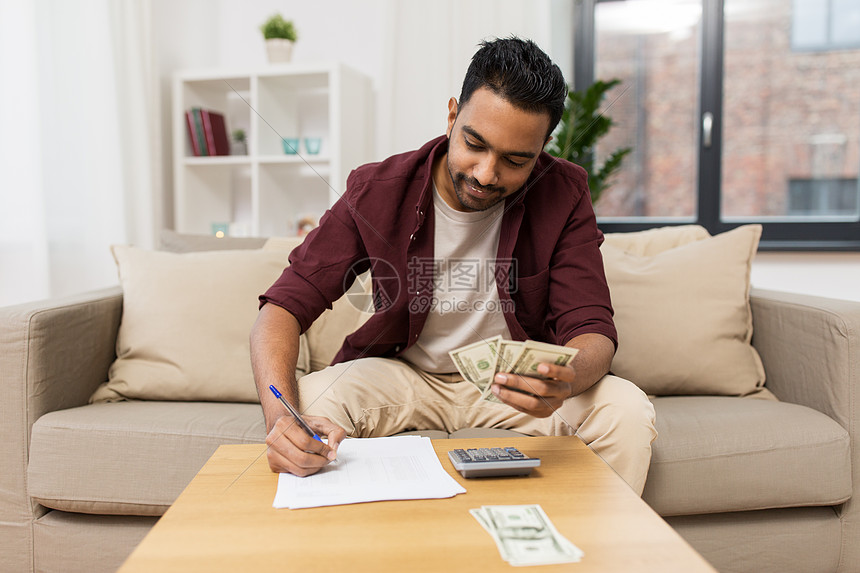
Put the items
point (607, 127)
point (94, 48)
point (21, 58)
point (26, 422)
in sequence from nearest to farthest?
1. point (26, 422)
2. point (21, 58)
3. point (94, 48)
4. point (607, 127)

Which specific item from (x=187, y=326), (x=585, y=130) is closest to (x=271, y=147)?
(x=585, y=130)

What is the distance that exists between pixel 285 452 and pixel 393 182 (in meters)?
0.70

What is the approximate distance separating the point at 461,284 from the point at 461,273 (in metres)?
0.02

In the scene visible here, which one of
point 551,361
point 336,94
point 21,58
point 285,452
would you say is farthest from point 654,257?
point 21,58

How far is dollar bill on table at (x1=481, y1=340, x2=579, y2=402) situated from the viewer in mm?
A: 1012

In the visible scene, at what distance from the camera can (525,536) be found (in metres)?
0.79

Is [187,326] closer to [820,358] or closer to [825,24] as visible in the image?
[820,358]

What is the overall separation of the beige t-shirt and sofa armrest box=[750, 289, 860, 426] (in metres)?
0.70

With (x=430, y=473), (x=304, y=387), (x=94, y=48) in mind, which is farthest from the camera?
(x=94, y=48)

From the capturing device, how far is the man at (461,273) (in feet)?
4.22

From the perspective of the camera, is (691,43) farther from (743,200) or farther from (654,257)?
(654,257)

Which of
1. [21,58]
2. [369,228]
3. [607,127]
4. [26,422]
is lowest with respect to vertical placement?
[26,422]

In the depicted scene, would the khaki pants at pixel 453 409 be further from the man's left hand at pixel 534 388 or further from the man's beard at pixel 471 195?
the man's beard at pixel 471 195

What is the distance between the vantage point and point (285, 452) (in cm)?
99
